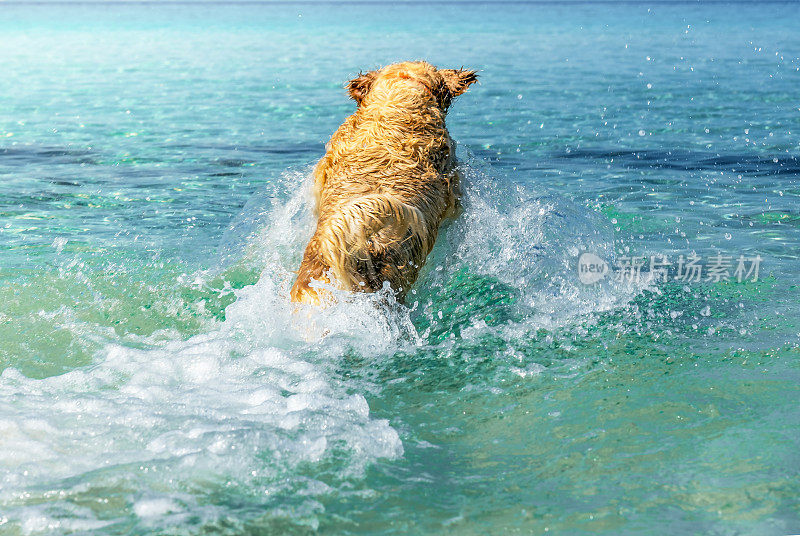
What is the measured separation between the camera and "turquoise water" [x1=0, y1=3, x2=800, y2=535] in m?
2.92

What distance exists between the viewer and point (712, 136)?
451 inches

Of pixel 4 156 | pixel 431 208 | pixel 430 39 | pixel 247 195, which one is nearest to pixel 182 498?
pixel 431 208

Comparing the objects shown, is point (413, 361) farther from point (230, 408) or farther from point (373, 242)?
point (230, 408)

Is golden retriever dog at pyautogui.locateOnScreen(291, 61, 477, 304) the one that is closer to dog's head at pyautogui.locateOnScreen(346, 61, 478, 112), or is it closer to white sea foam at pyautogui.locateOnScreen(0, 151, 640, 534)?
dog's head at pyautogui.locateOnScreen(346, 61, 478, 112)

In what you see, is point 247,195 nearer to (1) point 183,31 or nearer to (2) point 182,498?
(2) point 182,498

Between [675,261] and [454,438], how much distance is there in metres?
3.50

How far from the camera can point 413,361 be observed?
14.0ft

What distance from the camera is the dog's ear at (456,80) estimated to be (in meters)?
5.52

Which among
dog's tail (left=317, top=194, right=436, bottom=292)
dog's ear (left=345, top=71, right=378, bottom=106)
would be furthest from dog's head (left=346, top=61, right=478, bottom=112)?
dog's tail (left=317, top=194, right=436, bottom=292)

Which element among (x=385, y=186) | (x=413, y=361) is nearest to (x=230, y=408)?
(x=413, y=361)

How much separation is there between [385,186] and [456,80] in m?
1.35

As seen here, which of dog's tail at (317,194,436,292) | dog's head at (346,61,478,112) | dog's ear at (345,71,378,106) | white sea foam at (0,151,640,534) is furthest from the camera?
dog's ear at (345,71,378,106)

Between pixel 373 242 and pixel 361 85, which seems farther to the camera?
pixel 361 85

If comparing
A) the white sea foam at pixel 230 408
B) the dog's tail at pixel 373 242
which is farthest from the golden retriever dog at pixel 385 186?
the white sea foam at pixel 230 408
